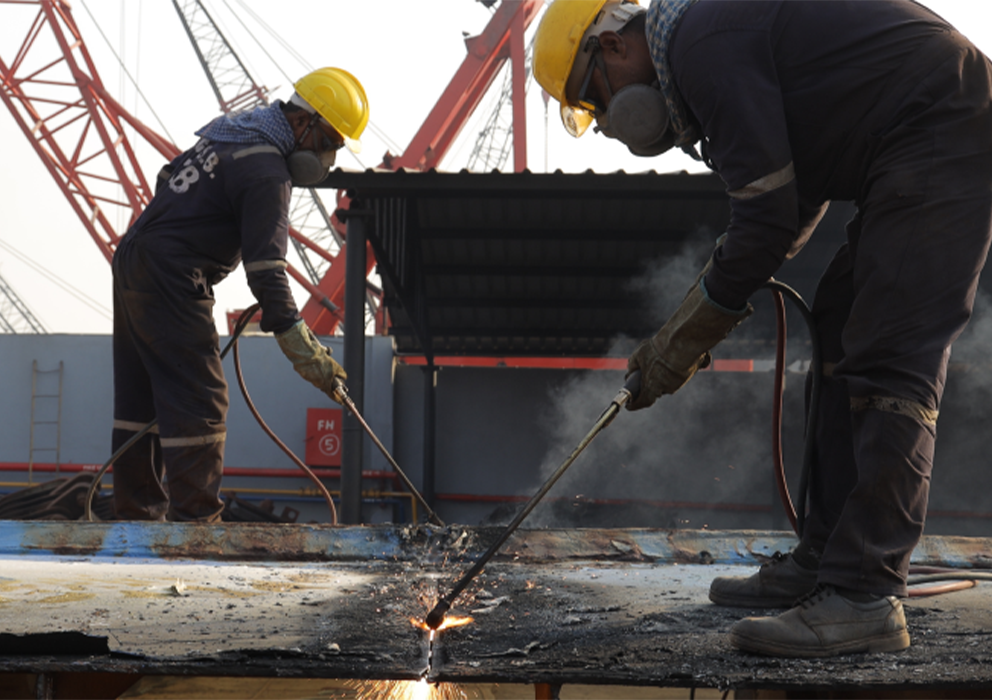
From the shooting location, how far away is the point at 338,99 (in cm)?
386

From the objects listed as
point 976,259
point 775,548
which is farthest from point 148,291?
point 976,259

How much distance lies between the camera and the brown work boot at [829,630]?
1442 millimetres

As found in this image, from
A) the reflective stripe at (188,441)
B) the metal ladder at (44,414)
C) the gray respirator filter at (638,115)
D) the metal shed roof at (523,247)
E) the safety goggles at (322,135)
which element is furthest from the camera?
the metal ladder at (44,414)

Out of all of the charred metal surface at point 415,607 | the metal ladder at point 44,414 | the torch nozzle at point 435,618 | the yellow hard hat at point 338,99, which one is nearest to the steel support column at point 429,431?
the metal ladder at point 44,414

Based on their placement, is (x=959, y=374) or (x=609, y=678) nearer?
(x=609, y=678)

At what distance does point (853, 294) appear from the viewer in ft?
6.51

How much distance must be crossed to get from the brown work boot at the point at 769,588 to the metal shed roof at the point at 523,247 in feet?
15.1

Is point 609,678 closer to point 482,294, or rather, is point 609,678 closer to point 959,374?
point 482,294

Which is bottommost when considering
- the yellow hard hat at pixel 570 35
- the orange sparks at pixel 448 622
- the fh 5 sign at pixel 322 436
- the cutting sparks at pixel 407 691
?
the cutting sparks at pixel 407 691

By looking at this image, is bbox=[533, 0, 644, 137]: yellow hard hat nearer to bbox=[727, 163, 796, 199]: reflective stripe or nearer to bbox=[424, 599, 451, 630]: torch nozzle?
bbox=[727, 163, 796, 199]: reflective stripe

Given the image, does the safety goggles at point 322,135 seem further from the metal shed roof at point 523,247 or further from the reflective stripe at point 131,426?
the metal shed roof at point 523,247

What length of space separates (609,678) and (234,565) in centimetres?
166

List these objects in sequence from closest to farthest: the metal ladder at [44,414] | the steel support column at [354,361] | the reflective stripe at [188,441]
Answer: the reflective stripe at [188,441]
the steel support column at [354,361]
the metal ladder at [44,414]

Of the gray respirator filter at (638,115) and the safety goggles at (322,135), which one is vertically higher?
the safety goggles at (322,135)
